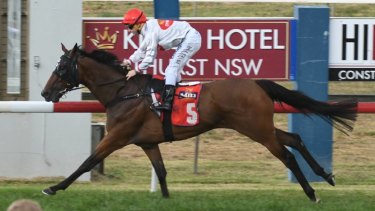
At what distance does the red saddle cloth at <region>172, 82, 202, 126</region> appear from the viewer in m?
9.68

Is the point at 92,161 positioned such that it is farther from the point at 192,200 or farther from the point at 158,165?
the point at 192,200

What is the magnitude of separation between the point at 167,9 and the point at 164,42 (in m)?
2.06

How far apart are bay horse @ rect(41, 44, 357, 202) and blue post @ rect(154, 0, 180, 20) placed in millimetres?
2069

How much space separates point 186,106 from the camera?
971cm

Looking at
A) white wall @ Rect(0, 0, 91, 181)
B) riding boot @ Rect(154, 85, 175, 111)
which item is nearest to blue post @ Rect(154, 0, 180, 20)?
white wall @ Rect(0, 0, 91, 181)

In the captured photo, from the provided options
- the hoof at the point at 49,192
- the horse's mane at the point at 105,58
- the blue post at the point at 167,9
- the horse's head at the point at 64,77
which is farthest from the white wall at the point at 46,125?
the hoof at the point at 49,192

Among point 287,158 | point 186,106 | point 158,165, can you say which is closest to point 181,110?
point 186,106

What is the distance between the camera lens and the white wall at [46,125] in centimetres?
1242

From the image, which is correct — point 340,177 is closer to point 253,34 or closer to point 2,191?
point 253,34

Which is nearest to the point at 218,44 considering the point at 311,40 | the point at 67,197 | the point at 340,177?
the point at 311,40

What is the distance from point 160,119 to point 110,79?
0.75 meters

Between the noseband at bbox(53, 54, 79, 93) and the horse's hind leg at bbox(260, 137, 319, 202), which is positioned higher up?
the noseband at bbox(53, 54, 79, 93)

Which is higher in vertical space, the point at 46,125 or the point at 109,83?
the point at 109,83

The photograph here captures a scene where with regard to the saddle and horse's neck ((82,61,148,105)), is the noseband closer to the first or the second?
horse's neck ((82,61,148,105))
